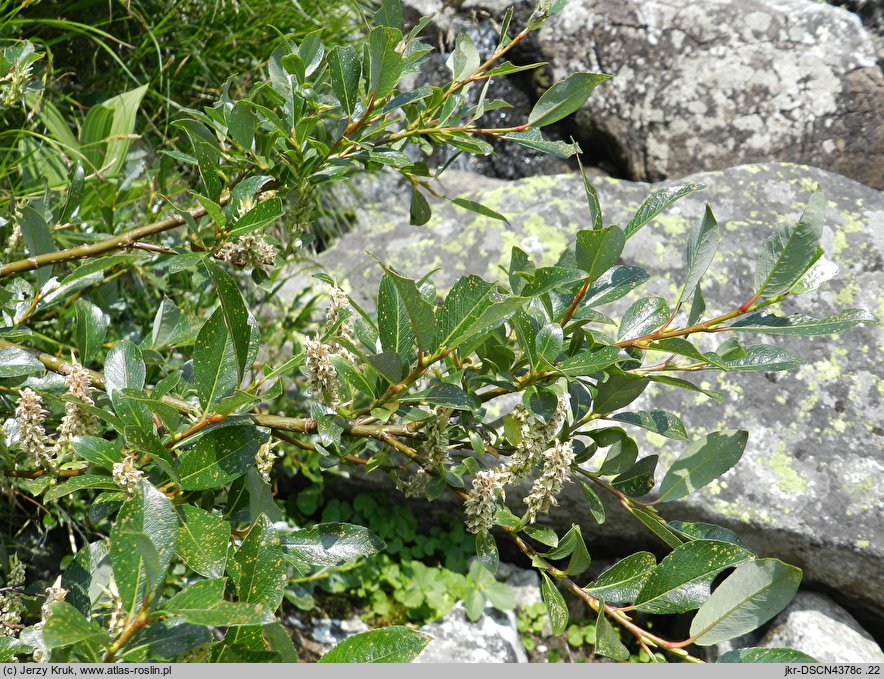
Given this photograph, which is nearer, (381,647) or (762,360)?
(381,647)

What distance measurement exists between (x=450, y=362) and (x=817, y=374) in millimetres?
2008

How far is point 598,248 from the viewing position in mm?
853

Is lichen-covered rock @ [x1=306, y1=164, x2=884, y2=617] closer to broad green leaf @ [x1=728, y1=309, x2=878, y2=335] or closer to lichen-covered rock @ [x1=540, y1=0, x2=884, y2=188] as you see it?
lichen-covered rock @ [x1=540, y1=0, x2=884, y2=188]

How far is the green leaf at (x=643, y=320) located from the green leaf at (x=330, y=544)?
0.42 meters

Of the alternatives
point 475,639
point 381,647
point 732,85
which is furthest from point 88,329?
point 732,85

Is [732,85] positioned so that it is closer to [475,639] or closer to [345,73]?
[475,639]

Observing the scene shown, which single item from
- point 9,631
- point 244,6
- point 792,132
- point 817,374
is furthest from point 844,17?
point 9,631

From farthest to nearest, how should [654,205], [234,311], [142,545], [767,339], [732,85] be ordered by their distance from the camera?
[732,85]
[767,339]
[654,205]
[234,311]
[142,545]

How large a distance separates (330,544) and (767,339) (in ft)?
6.91

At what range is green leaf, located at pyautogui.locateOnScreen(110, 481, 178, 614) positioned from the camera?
1.97ft

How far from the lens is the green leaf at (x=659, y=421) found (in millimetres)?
981

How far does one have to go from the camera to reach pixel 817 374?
2561 millimetres

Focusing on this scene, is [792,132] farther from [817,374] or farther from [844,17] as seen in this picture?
[817,374]

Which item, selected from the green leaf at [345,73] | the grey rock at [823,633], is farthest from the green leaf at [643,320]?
the grey rock at [823,633]
